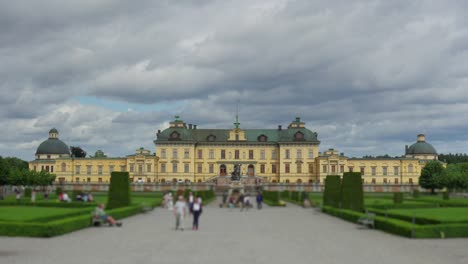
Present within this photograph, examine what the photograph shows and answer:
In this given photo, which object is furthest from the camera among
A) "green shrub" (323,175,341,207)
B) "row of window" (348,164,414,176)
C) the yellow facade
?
"row of window" (348,164,414,176)

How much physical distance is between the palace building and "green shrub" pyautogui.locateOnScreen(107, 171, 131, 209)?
180 feet

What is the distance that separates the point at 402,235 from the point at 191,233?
6454mm

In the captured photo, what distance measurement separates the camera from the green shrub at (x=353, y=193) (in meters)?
30.8

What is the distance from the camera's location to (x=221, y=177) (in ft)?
284

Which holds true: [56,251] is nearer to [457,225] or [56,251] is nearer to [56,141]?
[457,225]

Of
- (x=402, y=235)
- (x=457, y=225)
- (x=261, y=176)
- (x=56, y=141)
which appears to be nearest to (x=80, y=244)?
(x=402, y=235)

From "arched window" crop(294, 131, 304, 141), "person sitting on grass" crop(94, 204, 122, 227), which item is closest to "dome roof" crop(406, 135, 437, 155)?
"arched window" crop(294, 131, 304, 141)

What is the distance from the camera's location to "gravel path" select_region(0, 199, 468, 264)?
44.9 feet

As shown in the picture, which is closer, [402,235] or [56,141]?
[402,235]

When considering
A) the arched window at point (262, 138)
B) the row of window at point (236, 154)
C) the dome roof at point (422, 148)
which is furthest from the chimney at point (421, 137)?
the arched window at point (262, 138)

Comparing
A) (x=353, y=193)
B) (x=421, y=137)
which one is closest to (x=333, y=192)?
(x=353, y=193)

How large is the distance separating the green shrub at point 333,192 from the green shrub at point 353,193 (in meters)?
2.41

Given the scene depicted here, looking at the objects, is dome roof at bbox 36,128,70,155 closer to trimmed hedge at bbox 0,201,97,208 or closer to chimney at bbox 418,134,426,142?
chimney at bbox 418,134,426,142

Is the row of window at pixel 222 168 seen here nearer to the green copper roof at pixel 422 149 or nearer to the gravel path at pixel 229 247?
the green copper roof at pixel 422 149
